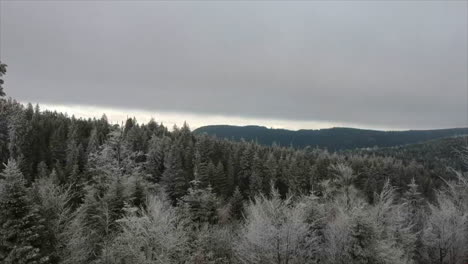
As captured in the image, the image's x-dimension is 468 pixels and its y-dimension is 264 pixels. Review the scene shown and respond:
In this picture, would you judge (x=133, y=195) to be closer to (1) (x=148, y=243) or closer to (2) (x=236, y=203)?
(1) (x=148, y=243)

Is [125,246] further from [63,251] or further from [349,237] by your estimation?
[349,237]

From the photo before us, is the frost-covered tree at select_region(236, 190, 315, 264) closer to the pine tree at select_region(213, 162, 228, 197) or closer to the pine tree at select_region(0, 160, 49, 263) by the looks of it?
the pine tree at select_region(0, 160, 49, 263)

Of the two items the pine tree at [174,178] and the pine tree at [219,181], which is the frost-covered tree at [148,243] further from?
the pine tree at [219,181]

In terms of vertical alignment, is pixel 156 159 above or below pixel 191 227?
above

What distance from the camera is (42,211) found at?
1639cm

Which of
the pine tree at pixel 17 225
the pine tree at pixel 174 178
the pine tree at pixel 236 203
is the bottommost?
the pine tree at pixel 236 203

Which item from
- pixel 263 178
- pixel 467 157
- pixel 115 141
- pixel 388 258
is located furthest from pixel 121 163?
pixel 263 178

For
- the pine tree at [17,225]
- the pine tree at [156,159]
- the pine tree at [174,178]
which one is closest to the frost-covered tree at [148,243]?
the pine tree at [17,225]

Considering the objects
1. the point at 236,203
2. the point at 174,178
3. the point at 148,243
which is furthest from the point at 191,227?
the point at 174,178

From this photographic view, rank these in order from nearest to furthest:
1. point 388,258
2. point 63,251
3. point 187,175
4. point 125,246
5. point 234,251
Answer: point 63,251 < point 125,246 < point 388,258 < point 234,251 < point 187,175

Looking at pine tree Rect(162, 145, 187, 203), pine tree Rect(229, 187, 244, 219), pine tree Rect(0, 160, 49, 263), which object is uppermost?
pine tree Rect(0, 160, 49, 263)

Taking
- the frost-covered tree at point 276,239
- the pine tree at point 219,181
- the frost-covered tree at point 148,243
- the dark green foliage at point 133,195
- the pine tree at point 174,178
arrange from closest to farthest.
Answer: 1. the dark green foliage at point 133,195
2. the frost-covered tree at point 148,243
3. the frost-covered tree at point 276,239
4. the pine tree at point 174,178
5. the pine tree at point 219,181

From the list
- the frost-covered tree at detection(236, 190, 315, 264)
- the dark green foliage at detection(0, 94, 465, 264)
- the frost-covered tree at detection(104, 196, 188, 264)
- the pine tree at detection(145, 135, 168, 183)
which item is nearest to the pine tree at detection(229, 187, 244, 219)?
the dark green foliage at detection(0, 94, 465, 264)

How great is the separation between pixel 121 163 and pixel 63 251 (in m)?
18.8
